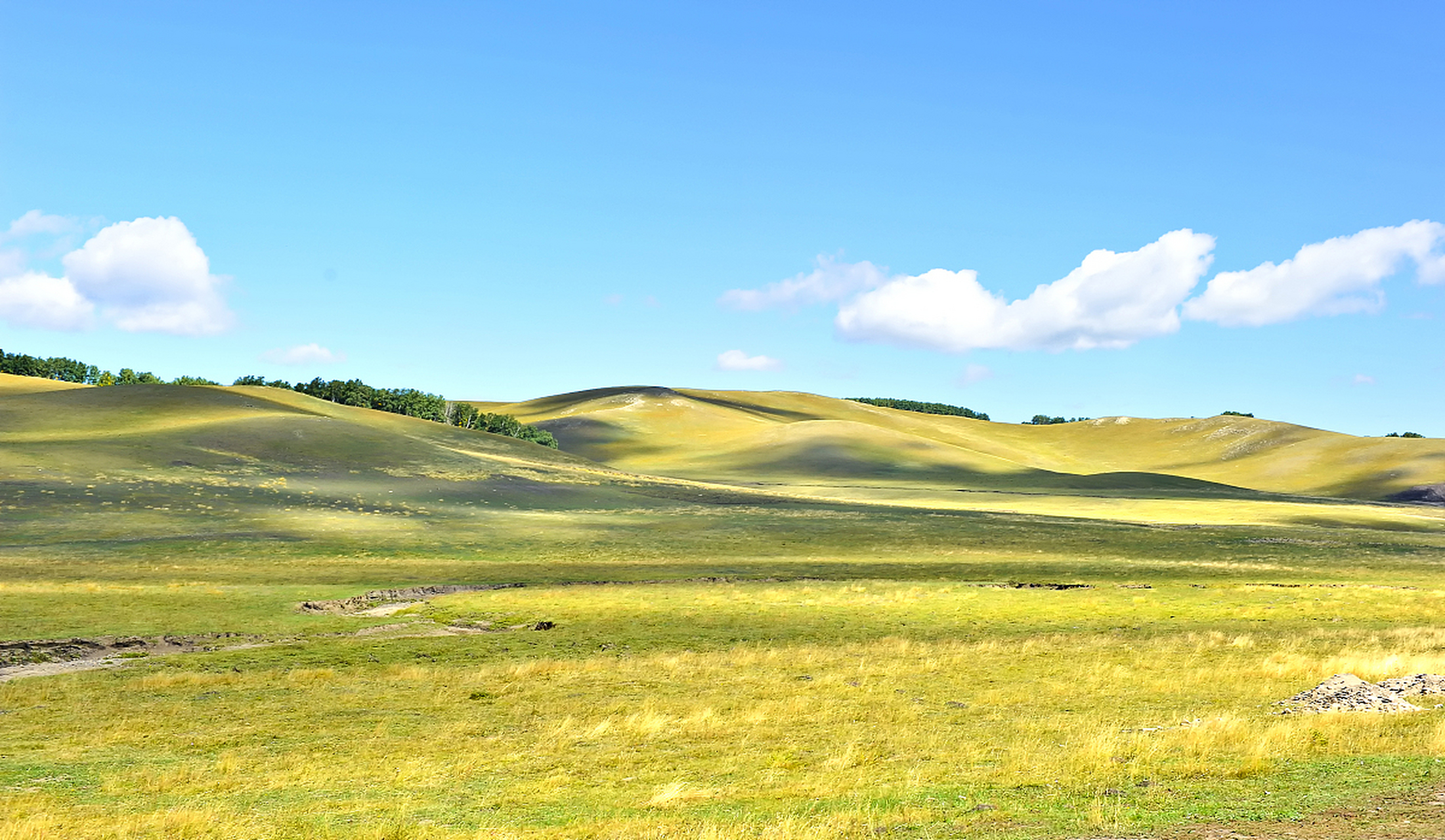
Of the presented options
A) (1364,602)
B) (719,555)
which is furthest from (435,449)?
(1364,602)

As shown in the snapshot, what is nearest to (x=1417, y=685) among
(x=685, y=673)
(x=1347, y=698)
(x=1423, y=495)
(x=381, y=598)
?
(x=1347, y=698)

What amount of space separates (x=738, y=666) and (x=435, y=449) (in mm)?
111554

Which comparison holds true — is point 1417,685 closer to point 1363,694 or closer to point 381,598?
point 1363,694

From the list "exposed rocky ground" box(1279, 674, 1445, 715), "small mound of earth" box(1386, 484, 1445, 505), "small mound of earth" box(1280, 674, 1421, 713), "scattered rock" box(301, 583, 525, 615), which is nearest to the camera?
"small mound of earth" box(1280, 674, 1421, 713)

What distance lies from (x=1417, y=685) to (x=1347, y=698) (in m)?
2.41

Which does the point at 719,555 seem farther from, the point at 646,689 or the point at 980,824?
the point at 980,824

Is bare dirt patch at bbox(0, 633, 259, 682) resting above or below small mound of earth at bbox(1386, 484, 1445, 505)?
below

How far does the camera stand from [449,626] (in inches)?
1773

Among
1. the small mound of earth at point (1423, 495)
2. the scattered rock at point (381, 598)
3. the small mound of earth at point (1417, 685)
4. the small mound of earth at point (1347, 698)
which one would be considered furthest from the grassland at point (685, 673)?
the small mound of earth at point (1423, 495)

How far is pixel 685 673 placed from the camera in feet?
105

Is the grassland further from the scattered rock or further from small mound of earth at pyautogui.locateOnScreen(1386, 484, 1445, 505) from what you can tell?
small mound of earth at pyautogui.locateOnScreen(1386, 484, 1445, 505)

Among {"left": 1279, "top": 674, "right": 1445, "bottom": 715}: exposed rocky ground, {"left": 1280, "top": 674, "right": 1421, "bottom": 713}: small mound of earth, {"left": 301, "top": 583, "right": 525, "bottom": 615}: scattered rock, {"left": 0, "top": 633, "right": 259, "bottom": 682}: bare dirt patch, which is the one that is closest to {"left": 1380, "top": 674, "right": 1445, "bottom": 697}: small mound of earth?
{"left": 1279, "top": 674, "right": 1445, "bottom": 715}: exposed rocky ground

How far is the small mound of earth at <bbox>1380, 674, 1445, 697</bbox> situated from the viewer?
24172 millimetres

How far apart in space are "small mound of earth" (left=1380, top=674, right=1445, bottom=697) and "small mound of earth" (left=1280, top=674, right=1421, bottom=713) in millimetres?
357
